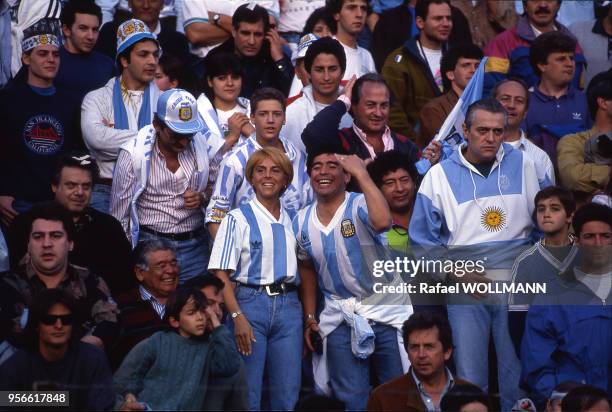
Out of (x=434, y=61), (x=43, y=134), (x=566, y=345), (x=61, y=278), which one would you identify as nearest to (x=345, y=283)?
(x=566, y=345)

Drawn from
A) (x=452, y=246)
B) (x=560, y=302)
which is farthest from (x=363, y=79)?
(x=560, y=302)

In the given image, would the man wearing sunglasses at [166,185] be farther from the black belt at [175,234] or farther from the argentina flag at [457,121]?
the argentina flag at [457,121]

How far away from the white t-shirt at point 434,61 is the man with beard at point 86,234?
3239 millimetres

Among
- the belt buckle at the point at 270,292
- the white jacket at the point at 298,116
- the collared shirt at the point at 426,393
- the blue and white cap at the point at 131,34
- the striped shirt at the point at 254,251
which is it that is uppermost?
the blue and white cap at the point at 131,34

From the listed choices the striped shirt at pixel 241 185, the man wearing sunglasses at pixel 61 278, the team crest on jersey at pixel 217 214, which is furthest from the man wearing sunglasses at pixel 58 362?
the striped shirt at pixel 241 185

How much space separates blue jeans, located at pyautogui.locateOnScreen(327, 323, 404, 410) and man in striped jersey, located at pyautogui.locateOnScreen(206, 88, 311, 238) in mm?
1133

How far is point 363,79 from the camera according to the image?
36.5 ft

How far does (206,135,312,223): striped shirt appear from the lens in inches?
413

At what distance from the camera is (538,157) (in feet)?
36.3

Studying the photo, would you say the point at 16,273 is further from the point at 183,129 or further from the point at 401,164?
the point at 401,164

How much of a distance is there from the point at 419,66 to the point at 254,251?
3017mm

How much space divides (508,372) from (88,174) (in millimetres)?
3019

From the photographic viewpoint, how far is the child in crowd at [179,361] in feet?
29.0

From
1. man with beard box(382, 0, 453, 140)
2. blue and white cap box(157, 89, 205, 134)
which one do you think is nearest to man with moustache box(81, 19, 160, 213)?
blue and white cap box(157, 89, 205, 134)
